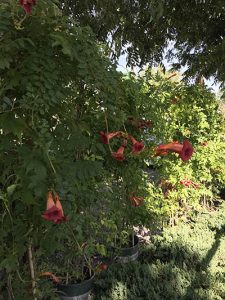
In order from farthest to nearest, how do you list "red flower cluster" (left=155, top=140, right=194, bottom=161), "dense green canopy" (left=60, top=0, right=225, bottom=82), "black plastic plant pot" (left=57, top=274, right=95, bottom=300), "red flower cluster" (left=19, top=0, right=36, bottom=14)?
"dense green canopy" (left=60, top=0, right=225, bottom=82)
"black plastic plant pot" (left=57, top=274, right=95, bottom=300)
"red flower cluster" (left=155, top=140, right=194, bottom=161)
"red flower cluster" (left=19, top=0, right=36, bottom=14)

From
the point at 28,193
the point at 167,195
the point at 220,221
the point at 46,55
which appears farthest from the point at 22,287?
the point at 220,221

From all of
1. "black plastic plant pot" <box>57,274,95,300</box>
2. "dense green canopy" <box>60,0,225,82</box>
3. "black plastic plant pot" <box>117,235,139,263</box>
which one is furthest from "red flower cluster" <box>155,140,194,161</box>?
"dense green canopy" <box>60,0,225,82</box>

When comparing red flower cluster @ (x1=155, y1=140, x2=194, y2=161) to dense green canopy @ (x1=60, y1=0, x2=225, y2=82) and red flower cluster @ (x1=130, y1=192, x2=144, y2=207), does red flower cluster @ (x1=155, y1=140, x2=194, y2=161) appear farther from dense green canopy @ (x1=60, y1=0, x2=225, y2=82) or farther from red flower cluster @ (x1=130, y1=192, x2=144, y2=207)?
dense green canopy @ (x1=60, y1=0, x2=225, y2=82)

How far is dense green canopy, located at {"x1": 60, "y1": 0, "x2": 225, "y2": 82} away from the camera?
18.6ft

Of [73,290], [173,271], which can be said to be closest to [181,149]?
[73,290]

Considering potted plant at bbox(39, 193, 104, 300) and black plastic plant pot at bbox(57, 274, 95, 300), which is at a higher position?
potted plant at bbox(39, 193, 104, 300)

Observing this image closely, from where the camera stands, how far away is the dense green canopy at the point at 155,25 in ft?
18.6

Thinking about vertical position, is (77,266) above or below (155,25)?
below

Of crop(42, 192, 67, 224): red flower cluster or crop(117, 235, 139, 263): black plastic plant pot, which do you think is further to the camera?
crop(117, 235, 139, 263): black plastic plant pot

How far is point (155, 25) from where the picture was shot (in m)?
6.71

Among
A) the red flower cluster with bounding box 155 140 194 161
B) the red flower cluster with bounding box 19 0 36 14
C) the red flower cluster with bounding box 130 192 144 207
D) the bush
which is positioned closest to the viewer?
the red flower cluster with bounding box 19 0 36 14

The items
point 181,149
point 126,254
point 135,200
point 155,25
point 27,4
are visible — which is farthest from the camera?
point 155,25

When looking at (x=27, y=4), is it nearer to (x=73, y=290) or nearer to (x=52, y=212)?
(x=52, y=212)

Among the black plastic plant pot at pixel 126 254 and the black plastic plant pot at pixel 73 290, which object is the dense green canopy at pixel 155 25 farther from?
the black plastic plant pot at pixel 73 290
